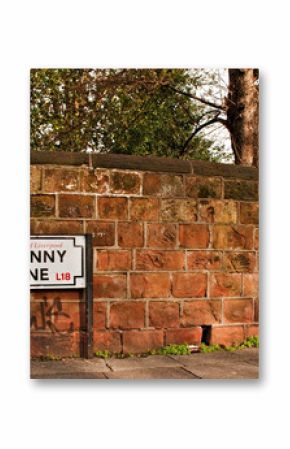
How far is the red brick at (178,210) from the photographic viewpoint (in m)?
2.98

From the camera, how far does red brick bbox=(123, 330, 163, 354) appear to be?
116 inches

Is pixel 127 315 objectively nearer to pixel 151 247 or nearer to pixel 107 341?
pixel 107 341

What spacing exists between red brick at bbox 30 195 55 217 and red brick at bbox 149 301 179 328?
0.76 m

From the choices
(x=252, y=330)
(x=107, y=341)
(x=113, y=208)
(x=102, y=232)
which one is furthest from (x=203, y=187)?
(x=107, y=341)

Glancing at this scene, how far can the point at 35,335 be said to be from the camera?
111 inches

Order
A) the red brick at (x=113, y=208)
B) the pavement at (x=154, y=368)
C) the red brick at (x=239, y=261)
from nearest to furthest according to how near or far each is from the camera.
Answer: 1. the pavement at (x=154, y=368)
2. the red brick at (x=113, y=208)
3. the red brick at (x=239, y=261)

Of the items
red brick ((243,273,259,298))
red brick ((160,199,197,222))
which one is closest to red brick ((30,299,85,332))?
red brick ((160,199,197,222))

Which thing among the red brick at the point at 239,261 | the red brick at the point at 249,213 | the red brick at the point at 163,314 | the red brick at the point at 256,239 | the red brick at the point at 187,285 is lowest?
the red brick at the point at 163,314

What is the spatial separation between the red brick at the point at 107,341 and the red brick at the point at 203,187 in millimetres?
888

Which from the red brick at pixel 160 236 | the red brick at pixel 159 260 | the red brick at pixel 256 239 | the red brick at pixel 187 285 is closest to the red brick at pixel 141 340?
the red brick at pixel 187 285

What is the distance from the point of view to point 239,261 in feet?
9.93

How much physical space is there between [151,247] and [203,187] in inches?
18.0

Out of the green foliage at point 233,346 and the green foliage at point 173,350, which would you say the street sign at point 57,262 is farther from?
the green foliage at point 233,346
